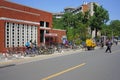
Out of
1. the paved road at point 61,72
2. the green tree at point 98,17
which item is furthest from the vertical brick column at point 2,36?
the green tree at point 98,17

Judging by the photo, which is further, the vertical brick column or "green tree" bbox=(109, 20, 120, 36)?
"green tree" bbox=(109, 20, 120, 36)


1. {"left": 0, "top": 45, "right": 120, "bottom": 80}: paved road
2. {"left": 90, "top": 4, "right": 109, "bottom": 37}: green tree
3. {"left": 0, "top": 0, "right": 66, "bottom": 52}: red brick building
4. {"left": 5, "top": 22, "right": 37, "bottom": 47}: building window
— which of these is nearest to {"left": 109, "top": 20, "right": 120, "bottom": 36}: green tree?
{"left": 90, "top": 4, "right": 109, "bottom": 37}: green tree

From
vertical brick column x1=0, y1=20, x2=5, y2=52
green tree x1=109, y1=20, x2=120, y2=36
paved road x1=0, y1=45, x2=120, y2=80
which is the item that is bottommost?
paved road x1=0, y1=45, x2=120, y2=80

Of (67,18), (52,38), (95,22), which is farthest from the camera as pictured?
(67,18)

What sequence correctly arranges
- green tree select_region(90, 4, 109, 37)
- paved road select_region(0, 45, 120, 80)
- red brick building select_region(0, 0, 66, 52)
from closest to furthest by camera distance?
paved road select_region(0, 45, 120, 80), red brick building select_region(0, 0, 66, 52), green tree select_region(90, 4, 109, 37)

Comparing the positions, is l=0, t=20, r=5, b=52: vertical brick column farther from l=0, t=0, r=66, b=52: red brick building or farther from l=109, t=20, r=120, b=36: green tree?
l=109, t=20, r=120, b=36: green tree

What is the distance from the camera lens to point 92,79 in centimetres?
1212

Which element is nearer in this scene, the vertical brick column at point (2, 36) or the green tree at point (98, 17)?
the vertical brick column at point (2, 36)

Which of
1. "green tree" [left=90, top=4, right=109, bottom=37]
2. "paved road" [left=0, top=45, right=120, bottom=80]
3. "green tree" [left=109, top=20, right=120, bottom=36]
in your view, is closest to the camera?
"paved road" [left=0, top=45, right=120, bottom=80]

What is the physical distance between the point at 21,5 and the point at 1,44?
46.8ft

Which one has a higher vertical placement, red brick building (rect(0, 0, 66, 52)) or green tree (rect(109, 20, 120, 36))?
green tree (rect(109, 20, 120, 36))

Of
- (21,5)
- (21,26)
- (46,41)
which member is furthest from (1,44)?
(46,41)

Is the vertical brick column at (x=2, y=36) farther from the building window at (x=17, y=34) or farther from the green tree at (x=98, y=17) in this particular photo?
the green tree at (x=98, y=17)

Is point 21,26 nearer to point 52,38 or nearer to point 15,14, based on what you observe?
point 15,14
